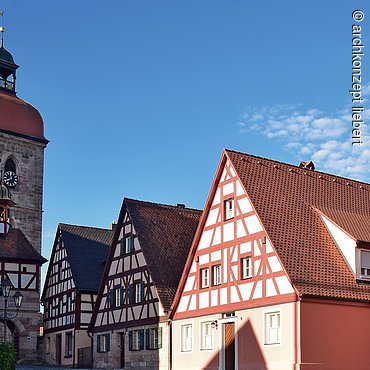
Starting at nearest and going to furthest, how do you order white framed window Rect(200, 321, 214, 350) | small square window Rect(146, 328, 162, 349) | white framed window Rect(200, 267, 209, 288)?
white framed window Rect(200, 321, 214, 350)
white framed window Rect(200, 267, 209, 288)
small square window Rect(146, 328, 162, 349)

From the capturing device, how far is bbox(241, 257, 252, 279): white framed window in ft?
108

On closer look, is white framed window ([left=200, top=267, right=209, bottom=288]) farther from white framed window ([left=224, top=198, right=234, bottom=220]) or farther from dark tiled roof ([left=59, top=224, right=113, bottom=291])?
dark tiled roof ([left=59, top=224, right=113, bottom=291])

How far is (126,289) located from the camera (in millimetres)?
41938

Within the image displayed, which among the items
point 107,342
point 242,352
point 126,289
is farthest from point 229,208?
point 107,342

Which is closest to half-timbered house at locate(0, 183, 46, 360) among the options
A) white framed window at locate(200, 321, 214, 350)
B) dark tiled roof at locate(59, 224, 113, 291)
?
dark tiled roof at locate(59, 224, 113, 291)

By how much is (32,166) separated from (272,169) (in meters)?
39.7

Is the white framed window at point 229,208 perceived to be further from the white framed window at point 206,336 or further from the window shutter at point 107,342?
the window shutter at point 107,342

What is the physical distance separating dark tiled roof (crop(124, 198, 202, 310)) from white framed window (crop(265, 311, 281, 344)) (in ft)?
25.5

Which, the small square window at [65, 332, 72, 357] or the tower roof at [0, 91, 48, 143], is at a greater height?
the tower roof at [0, 91, 48, 143]

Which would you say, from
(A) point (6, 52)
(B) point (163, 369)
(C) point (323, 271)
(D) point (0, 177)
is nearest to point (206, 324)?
(B) point (163, 369)

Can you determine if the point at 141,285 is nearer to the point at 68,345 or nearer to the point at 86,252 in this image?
the point at 68,345

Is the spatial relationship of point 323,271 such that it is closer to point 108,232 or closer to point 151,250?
point 151,250

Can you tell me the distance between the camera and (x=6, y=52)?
73.5 metres

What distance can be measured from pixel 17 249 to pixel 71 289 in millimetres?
5802
